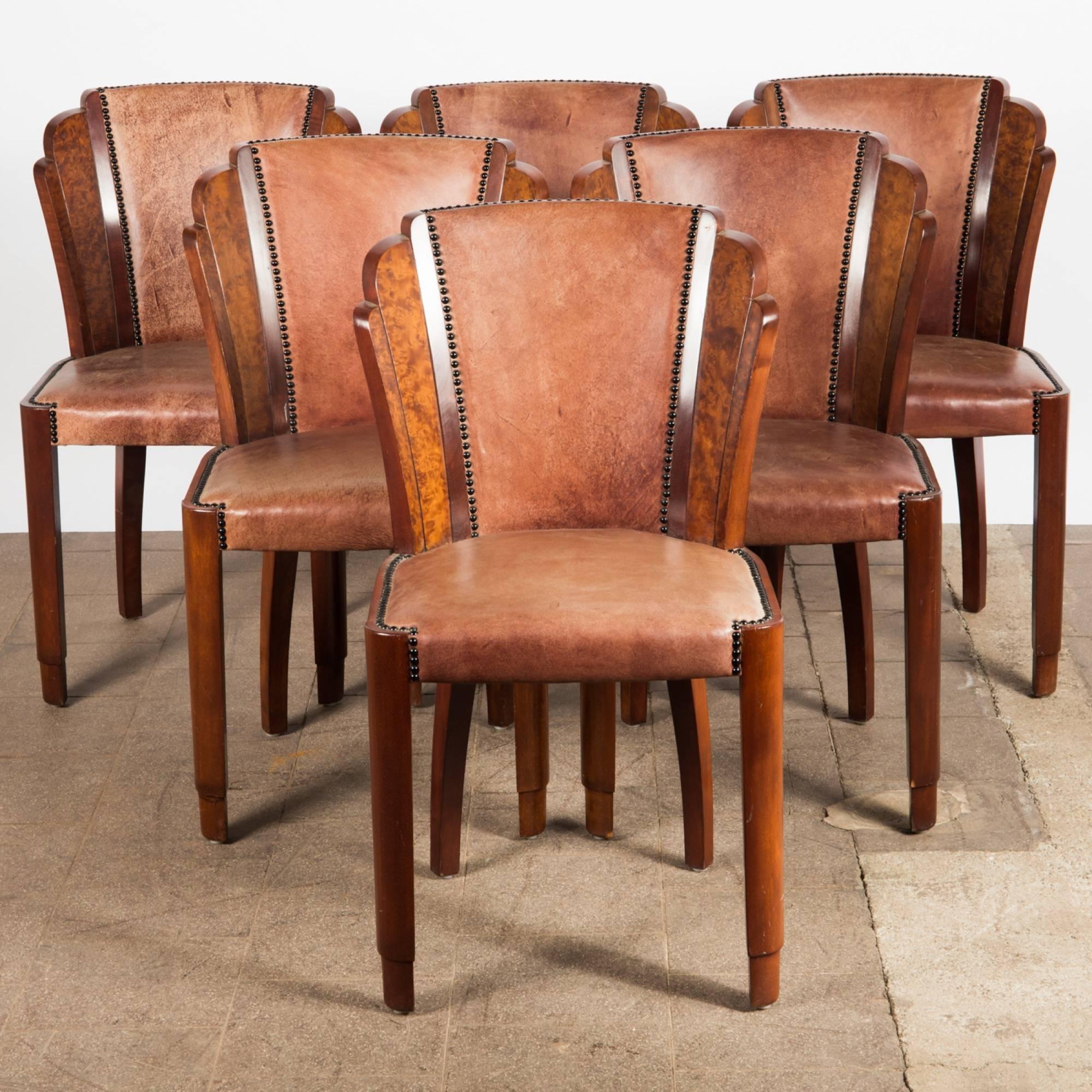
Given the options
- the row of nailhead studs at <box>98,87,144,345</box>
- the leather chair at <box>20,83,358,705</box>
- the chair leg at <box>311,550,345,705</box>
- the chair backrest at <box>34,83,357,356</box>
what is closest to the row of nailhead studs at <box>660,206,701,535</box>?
the chair leg at <box>311,550,345,705</box>

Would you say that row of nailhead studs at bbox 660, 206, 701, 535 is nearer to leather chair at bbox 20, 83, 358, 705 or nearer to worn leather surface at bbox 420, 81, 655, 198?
leather chair at bbox 20, 83, 358, 705

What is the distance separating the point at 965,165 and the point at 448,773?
1577 mm

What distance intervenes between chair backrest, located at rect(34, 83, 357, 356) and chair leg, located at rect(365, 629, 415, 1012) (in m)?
1.36

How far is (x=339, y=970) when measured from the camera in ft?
6.86

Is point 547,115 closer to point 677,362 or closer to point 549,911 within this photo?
point 677,362

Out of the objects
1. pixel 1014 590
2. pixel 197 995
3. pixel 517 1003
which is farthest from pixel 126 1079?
pixel 1014 590

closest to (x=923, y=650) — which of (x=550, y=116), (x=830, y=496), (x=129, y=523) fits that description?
(x=830, y=496)

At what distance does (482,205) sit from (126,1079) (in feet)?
3.79

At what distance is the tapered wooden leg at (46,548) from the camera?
9.01 feet

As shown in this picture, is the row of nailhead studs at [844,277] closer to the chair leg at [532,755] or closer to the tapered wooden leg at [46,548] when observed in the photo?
the chair leg at [532,755]

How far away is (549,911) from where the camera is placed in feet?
7.26

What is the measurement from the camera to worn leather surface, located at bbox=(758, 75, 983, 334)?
9.98ft

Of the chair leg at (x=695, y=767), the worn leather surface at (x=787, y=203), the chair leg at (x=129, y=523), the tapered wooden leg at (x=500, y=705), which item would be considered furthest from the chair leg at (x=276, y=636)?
the worn leather surface at (x=787, y=203)

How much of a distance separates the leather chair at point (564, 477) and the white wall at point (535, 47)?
1591mm
